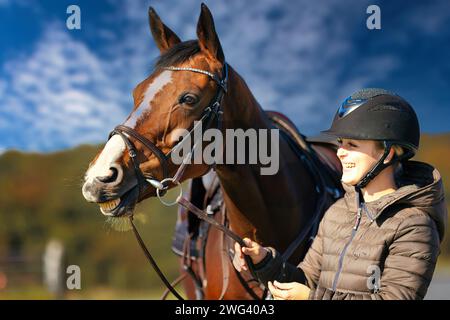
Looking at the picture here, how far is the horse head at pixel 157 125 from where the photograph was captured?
6.63 feet

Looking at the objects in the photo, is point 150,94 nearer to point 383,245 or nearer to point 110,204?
point 110,204

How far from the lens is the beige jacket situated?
1.44m

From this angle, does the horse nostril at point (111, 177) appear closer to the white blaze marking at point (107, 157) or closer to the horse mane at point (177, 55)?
the white blaze marking at point (107, 157)

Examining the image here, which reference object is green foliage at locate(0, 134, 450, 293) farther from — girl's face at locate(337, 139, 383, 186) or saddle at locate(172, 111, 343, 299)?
girl's face at locate(337, 139, 383, 186)

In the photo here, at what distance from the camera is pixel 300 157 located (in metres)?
3.01

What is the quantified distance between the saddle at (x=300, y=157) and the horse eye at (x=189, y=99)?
0.73 metres

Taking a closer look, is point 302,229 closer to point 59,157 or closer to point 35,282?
point 35,282

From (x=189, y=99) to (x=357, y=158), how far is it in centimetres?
100

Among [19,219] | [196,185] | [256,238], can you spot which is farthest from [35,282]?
[256,238]

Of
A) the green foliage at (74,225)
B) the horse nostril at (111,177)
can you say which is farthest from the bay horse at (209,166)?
the green foliage at (74,225)

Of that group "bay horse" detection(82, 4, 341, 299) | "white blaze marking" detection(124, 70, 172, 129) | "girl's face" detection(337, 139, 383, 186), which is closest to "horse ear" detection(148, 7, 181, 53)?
"bay horse" detection(82, 4, 341, 299)

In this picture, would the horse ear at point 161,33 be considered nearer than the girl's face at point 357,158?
No

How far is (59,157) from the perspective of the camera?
21.3 m

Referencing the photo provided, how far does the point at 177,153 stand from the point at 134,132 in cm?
27
